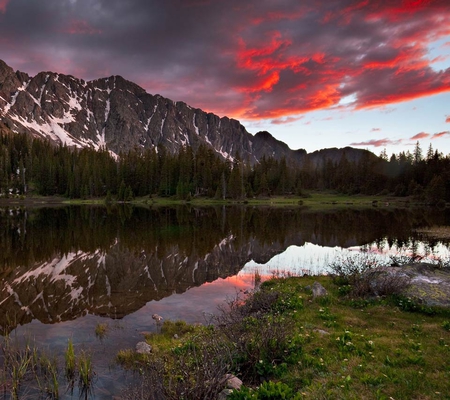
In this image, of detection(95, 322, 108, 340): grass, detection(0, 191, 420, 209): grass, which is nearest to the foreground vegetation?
detection(95, 322, 108, 340): grass

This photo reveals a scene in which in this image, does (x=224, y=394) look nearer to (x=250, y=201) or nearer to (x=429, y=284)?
(x=429, y=284)

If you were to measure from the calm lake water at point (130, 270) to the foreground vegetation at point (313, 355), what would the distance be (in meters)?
2.65

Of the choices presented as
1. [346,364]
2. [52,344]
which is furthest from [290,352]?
[52,344]

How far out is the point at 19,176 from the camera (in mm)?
163250

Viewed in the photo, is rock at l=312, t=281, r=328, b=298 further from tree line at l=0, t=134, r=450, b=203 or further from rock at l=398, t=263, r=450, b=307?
tree line at l=0, t=134, r=450, b=203

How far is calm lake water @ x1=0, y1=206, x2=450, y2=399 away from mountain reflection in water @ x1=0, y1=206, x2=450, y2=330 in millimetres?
73

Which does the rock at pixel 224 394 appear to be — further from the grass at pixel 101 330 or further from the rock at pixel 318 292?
the rock at pixel 318 292

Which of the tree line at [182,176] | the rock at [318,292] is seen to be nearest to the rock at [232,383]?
the rock at [318,292]

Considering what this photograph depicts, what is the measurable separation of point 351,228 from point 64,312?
47.8 metres

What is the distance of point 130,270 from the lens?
27625 mm

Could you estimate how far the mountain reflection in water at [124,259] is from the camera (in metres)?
19.7

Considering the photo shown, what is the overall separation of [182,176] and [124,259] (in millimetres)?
114826

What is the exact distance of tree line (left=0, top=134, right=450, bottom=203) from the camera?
14438 cm

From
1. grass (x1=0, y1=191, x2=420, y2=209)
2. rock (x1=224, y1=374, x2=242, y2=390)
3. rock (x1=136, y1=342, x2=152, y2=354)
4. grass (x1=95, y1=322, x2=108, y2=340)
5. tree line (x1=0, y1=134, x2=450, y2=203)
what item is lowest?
grass (x1=95, y1=322, x2=108, y2=340)
